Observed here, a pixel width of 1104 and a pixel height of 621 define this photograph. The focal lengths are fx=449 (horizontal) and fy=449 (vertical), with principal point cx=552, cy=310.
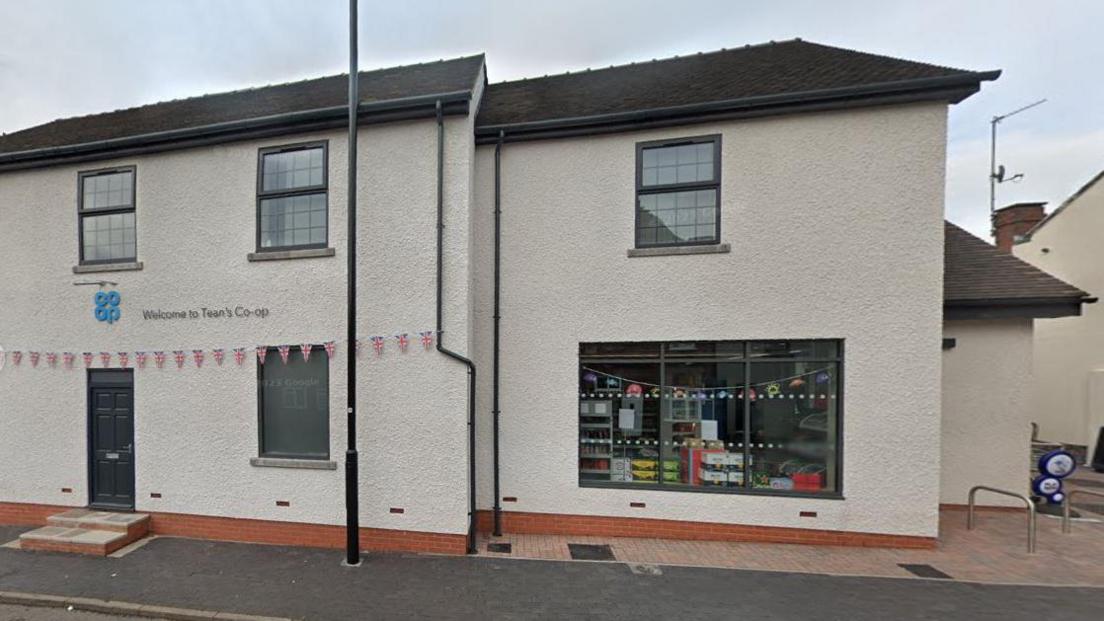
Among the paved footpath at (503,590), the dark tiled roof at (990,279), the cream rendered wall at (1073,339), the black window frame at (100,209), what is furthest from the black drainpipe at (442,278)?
the cream rendered wall at (1073,339)

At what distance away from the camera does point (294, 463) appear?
607 cm

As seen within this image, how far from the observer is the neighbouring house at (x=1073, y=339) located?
10.8m

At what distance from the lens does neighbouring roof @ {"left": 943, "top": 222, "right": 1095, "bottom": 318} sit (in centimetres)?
663

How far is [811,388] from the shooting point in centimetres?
611

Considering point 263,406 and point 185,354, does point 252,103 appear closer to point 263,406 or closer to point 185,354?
point 185,354

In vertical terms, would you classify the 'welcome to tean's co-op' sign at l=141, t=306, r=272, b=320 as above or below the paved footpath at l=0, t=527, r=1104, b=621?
above

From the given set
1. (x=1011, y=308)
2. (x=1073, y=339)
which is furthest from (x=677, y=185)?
(x=1073, y=339)

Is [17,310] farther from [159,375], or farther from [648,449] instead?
[648,449]

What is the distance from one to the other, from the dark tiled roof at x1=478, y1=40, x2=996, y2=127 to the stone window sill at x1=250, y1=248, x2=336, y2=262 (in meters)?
2.93

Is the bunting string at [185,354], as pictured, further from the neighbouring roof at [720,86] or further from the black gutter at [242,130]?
the neighbouring roof at [720,86]

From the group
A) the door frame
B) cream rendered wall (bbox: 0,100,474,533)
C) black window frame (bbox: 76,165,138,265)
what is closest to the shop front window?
cream rendered wall (bbox: 0,100,474,533)

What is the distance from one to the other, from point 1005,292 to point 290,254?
1048cm

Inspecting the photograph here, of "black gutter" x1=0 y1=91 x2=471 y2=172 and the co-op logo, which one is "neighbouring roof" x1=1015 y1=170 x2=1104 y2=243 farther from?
the co-op logo

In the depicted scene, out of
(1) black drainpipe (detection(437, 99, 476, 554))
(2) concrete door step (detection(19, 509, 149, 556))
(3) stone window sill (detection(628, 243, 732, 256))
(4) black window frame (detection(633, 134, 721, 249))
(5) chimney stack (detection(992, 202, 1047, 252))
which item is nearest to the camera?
(1) black drainpipe (detection(437, 99, 476, 554))
